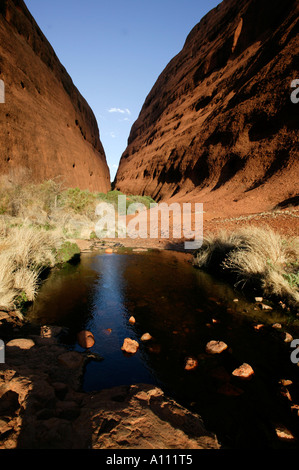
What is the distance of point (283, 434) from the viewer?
6.01 feet

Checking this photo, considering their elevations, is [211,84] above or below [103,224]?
above

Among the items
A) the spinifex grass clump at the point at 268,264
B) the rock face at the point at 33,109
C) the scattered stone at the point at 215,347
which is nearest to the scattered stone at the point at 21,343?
the scattered stone at the point at 215,347

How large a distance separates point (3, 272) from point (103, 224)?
10783mm

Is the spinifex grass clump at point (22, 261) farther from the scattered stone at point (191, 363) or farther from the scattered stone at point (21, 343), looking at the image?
the scattered stone at point (191, 363)

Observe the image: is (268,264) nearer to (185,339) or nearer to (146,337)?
(185,339)

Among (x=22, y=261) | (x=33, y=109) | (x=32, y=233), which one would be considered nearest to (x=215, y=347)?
(x=22, y=261)

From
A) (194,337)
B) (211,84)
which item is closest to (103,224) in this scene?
(194,337)

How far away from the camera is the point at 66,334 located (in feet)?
10.7

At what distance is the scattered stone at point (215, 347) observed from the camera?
2.89m

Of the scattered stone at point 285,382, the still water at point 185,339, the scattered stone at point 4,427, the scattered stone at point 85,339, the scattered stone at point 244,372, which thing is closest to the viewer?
the scattered stone at point 4,427

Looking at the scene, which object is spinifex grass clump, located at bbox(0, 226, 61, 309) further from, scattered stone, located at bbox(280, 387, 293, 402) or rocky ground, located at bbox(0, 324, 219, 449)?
scattered stone, located at bbox(280, 387, 293, 402)

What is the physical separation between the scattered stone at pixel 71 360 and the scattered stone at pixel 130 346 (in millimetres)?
546

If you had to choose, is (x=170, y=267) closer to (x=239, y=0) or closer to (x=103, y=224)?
(x=103, y=224)

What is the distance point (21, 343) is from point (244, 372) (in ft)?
8.54
